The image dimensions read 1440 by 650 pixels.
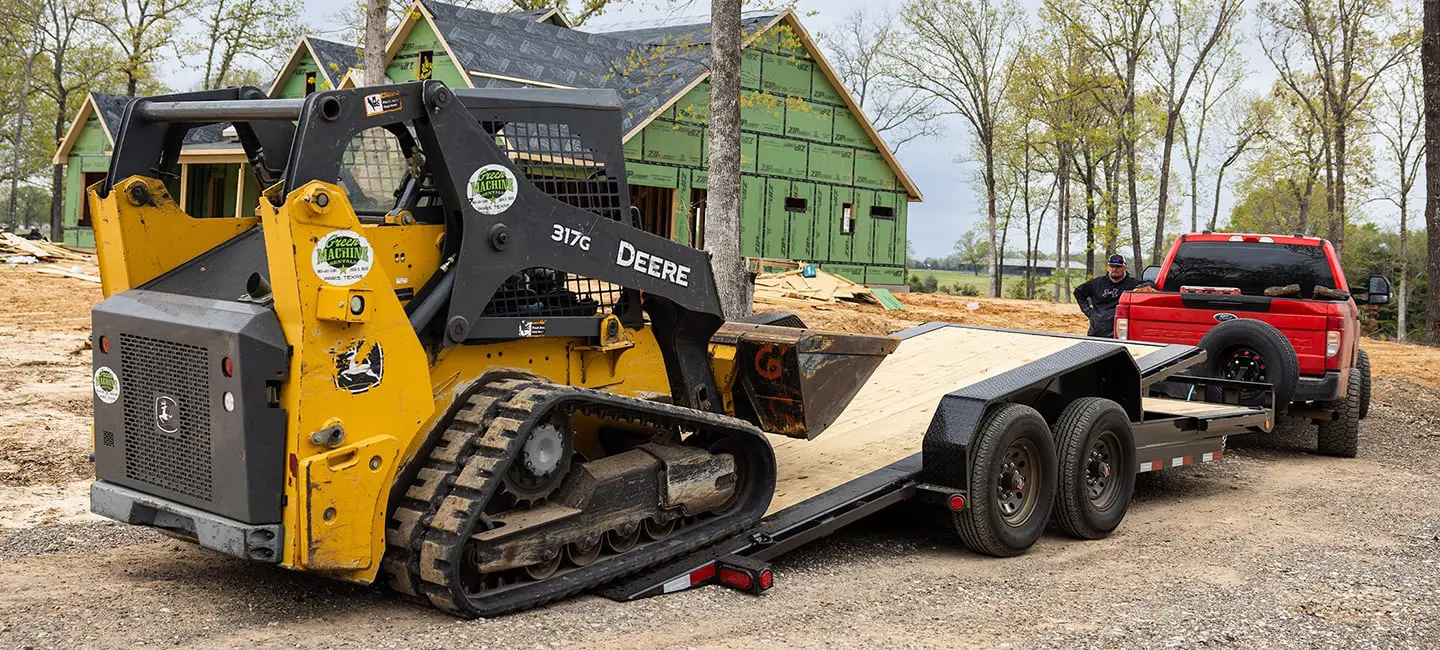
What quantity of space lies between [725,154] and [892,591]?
9.29 m

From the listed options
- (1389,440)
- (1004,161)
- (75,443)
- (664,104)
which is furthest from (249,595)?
(1004,161)

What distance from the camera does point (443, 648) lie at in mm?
5043

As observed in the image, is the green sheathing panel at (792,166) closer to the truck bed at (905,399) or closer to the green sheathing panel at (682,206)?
the green sheathing panel at (682,206)

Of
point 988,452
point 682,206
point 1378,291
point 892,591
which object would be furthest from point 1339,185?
point 892,591

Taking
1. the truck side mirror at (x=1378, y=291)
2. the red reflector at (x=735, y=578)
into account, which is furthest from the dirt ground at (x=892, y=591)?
the truck side mirror at (x=1378, y=291)

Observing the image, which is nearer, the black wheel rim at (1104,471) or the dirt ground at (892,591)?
the dirt ground at (892,591)

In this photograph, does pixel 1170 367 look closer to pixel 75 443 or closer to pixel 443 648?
pixel 443 648

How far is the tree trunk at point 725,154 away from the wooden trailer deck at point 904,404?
14.5ft

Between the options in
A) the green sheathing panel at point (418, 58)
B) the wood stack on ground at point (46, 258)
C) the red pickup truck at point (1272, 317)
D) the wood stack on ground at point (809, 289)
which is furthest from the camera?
the green sheathing panel at point (418, 58)

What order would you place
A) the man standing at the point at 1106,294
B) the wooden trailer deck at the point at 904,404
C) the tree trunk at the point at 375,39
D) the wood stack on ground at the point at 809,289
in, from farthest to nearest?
1. the wood stack on ground at the point at 809,289
2. the tree trunk at the point at 375,39
3. the man standing at the point at 1106,294
4. the wooden trailer deck at the point at 904,404

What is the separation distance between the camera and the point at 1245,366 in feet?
36.3

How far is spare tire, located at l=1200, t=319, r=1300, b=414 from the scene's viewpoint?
→ 1063cm

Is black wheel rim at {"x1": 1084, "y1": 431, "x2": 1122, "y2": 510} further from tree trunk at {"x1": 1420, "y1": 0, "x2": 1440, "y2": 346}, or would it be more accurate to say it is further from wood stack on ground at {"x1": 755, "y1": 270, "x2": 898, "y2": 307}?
tree trunk at {"x1": 1420, "y1": 0, "x2": 1440, "y2": 346}

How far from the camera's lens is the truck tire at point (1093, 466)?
25.0 feet
